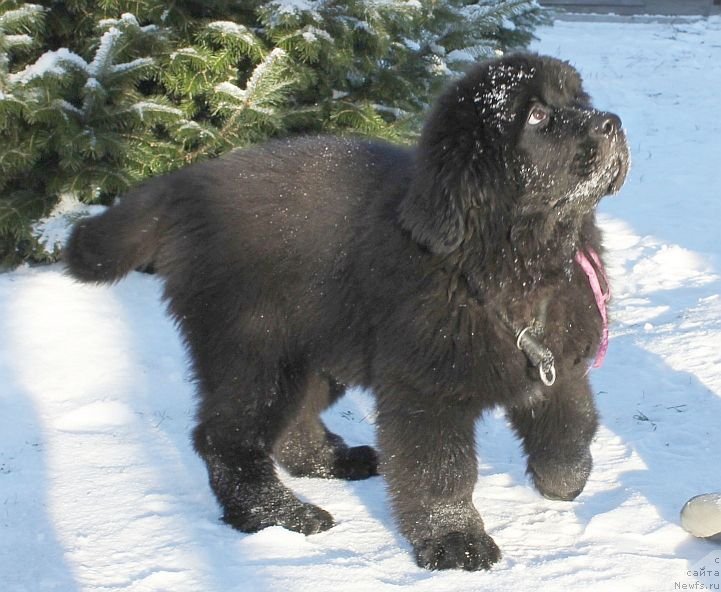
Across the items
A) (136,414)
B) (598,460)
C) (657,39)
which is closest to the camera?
(598,460)

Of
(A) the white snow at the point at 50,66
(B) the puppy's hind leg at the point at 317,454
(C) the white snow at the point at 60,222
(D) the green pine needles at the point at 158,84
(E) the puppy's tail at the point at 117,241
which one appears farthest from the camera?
(C) the white snow at the point at 60,222

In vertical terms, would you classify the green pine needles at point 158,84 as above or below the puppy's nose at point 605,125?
below

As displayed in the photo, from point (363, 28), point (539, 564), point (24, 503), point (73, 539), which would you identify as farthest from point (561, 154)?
point (363, 28)

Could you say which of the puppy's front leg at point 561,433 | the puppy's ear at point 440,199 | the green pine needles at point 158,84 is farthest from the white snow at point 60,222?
the puppy's front leg at point 561,433

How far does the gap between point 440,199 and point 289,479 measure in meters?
1.64

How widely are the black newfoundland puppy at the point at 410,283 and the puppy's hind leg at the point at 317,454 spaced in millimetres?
112

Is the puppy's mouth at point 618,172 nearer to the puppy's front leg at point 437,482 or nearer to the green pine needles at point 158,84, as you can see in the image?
the puppy's front leg at point 437,482

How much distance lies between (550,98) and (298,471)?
2.01m

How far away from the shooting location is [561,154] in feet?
11.1

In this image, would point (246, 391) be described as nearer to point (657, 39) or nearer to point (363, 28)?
point (363, 28)

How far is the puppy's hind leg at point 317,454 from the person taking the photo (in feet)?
14.6

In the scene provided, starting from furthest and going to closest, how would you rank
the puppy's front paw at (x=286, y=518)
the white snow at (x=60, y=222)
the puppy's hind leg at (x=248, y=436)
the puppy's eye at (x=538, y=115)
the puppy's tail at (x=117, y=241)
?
the white snow at (x=60, y=222) → the puppy's tail at (x=117, y=241) → the puppy's hind leg at (x=248, y=436) → the puppy's front paw at (x=286, y=518) → the puppy's eye at (x=538, y=115)

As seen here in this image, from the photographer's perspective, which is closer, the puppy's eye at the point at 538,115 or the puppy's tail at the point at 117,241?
the puppy's eye at the point at 538,115

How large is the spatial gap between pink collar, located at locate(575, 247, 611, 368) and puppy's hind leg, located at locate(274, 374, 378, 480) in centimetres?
119
